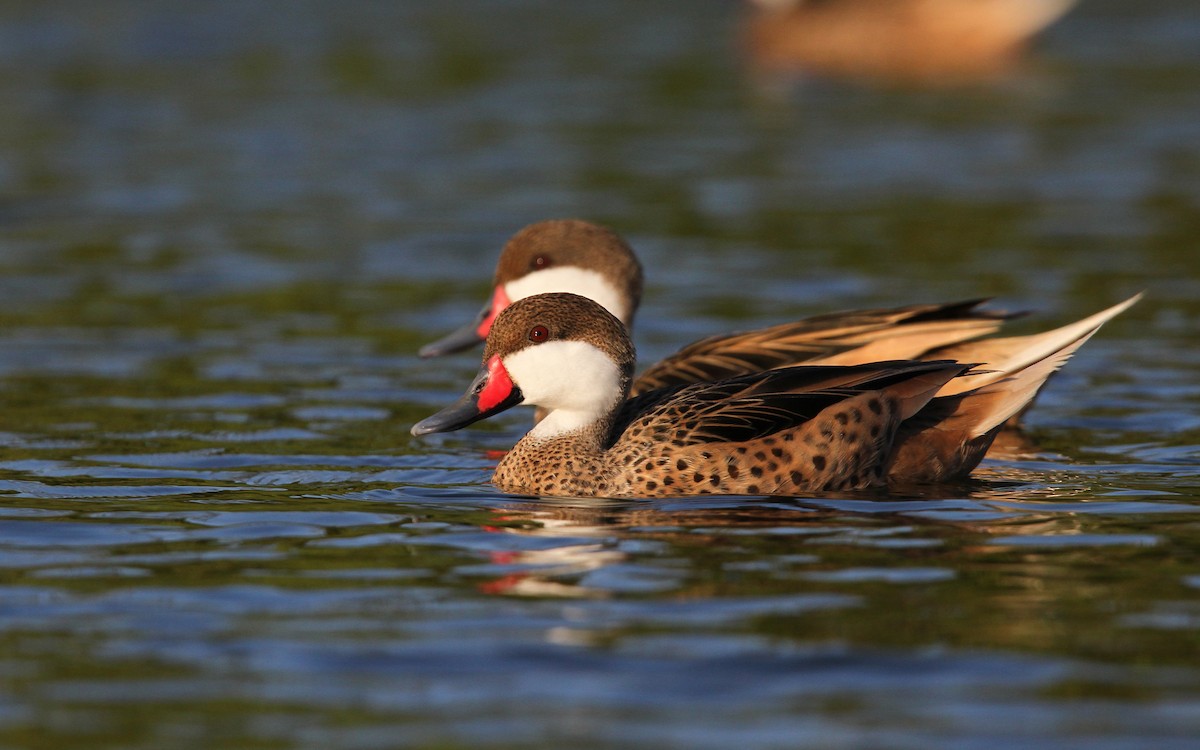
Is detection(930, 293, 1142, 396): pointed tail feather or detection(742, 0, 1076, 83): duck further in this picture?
detection(742, 0, 1076, 83): duck

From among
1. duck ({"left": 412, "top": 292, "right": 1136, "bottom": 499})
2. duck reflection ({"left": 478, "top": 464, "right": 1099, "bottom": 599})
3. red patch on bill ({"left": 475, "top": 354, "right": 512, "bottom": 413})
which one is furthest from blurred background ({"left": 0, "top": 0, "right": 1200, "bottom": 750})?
red patch on bill ({"left": 475, "top": 354, "right": 512, "bottom": 413})

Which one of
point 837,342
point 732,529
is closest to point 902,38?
point 837,342

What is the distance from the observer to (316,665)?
5375 millimetres

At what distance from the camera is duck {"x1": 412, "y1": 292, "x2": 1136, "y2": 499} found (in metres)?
7.45

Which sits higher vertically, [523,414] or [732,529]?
[523,414]

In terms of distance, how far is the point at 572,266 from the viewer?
9867mm

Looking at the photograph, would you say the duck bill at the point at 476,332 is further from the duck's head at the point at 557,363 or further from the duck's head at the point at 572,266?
the duck's head at the point at 557,363

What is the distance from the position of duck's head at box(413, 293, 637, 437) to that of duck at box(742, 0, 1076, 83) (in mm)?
15397

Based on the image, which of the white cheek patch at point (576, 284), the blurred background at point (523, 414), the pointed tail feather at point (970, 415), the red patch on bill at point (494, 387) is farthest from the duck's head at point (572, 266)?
the pointed tail feather at point (970, 415)

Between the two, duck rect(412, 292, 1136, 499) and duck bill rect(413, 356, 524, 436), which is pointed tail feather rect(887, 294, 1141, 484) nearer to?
duck rect(412, 292, 1136, 499)

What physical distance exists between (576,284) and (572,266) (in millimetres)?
91

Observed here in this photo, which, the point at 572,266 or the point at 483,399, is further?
the point at 572,266

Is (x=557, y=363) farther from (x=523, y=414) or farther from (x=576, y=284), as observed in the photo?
(x=523, y=414)

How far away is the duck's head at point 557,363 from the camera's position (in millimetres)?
7770
